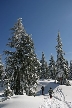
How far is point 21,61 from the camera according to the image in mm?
27516

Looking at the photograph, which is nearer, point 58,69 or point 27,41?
point 27,41

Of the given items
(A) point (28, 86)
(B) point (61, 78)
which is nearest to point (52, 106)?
(A) point (28, 86)

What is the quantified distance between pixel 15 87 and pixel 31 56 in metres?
5.73

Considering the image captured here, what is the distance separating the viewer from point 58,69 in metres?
44.8

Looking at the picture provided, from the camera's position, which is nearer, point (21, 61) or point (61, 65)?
point (21, 61)

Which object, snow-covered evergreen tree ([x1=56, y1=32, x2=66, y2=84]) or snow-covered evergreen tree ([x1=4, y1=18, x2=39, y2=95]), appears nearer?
snow-covered evergreen tree ([x1=4, y1=18, x2=39, y2=95])

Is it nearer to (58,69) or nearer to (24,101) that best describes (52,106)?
(24,101)

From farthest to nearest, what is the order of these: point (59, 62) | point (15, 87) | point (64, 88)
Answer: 1. point (59, 62)
2. point (64, 88)
3. point (15, 87)

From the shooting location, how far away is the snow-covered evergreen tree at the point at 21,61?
1064 inches

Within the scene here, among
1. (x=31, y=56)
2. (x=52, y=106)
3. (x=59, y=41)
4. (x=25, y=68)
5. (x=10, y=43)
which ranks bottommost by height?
(x=52, y=106)

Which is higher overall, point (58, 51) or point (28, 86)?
point (58, 51)

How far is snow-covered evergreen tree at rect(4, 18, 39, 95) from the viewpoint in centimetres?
2703

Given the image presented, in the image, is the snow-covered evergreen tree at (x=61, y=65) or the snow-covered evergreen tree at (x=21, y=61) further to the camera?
the snow-covered evergreen tree at (x=61, y=65)

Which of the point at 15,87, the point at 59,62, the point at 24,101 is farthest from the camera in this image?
the point at 59,62
